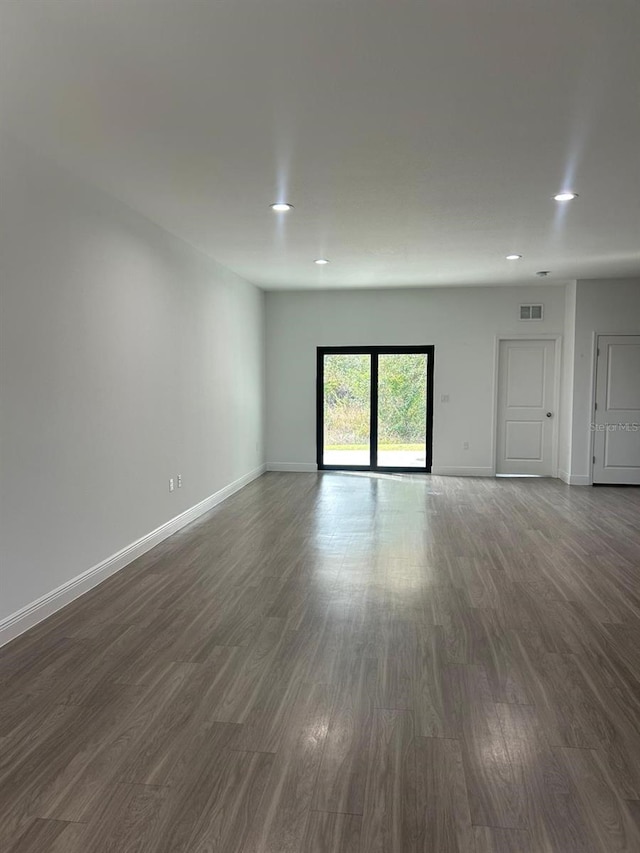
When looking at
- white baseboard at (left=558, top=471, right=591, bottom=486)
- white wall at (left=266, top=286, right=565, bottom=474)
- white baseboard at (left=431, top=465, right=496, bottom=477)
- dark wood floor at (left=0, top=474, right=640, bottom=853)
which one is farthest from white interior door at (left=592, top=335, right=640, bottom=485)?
dark wood floor at (left=0, top=474, right=640, bottom=853)

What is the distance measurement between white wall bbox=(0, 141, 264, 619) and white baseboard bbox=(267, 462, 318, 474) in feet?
9.18

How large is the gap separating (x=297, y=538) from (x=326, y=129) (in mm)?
3289

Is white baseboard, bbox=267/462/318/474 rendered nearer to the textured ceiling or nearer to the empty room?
the empty room

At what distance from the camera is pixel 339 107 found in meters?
2.77

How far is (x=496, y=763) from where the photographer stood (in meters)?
2.14

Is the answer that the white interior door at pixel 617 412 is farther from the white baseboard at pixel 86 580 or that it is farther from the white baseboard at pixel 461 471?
the white baseboard at pixel 86 580

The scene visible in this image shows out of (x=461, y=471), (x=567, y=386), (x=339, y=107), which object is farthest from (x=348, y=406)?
(x=339, y=107)

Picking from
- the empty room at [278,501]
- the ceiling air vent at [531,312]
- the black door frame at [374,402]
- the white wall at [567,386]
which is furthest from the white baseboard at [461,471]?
the ceiling air vent at [531,312]

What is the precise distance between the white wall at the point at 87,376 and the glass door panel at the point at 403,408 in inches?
130

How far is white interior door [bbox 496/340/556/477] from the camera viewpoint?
8.41m

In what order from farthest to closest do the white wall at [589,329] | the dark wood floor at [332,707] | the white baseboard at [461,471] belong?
the white baseboard at [461,471], the white wall at [589,329], the dark wood floor at [332,707]

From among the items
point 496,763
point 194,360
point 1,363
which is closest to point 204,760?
point 496,763

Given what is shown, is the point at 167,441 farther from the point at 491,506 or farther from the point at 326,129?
the point at 491,506

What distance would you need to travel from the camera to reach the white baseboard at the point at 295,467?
8.91 metres
